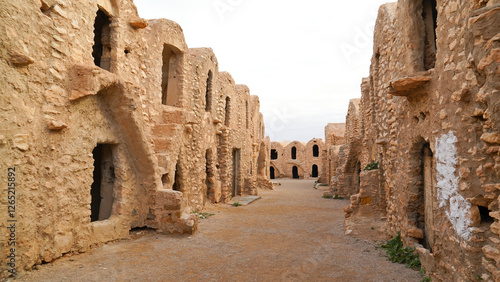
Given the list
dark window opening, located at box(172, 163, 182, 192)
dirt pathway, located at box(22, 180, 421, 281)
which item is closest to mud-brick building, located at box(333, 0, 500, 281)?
dirt pathway, located at box(22, 180, 421, 281)

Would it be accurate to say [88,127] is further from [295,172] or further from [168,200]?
[295,172]

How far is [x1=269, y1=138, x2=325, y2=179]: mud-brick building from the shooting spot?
37625mm

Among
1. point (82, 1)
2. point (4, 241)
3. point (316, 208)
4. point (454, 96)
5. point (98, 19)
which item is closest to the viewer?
point (454, 96)

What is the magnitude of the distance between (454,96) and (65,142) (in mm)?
6181

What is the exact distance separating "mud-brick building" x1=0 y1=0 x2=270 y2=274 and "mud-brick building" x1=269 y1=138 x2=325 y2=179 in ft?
90.2

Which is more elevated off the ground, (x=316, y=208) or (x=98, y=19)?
(x=98, y=19)

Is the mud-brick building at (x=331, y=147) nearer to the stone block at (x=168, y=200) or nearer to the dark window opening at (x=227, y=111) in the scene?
the dark window opening at (x=227, y=111)

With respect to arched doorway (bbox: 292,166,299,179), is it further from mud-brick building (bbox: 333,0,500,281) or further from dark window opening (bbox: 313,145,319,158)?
mud-brick building (bbox: 333,0,500,281)

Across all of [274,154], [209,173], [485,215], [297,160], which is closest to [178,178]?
[209,173]

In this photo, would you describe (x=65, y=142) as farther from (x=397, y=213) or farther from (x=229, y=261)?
(x=397, y=213)

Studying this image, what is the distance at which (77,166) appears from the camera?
5773 millimetres

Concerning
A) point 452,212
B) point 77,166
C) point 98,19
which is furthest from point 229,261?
point 98,19

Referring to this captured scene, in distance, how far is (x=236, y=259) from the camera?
5.89m

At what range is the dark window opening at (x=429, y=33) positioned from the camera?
5754 mm
